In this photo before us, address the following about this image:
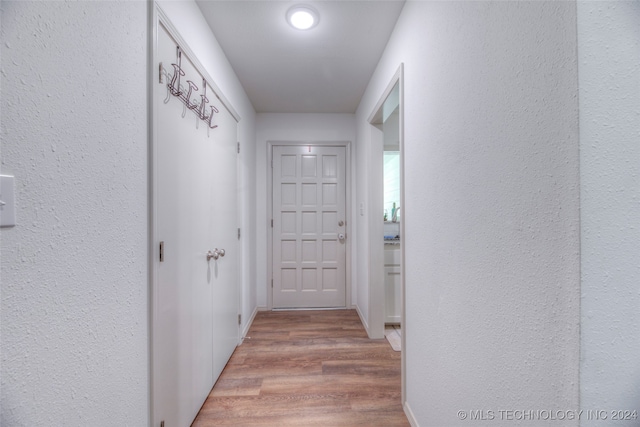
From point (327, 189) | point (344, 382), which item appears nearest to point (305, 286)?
point (327, 189)

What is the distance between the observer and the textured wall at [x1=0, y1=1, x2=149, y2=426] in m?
0.59

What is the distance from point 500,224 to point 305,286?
2762mm

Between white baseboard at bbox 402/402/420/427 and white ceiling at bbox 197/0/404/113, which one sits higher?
white ceiling at bbox 197/0/404/113

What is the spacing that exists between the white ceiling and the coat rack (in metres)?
0.48

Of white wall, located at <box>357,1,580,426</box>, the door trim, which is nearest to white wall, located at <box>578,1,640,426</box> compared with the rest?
white wall, located at <box>357,1,580,426</box>

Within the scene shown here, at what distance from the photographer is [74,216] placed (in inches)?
28.6

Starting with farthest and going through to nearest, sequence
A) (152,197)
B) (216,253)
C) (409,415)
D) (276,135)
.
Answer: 1. (276,135)
2. (216,253)
3. (409,415)
4. (152,197)

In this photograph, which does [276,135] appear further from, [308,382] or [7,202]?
[7,202]

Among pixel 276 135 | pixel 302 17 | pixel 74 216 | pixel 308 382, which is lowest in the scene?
pixel 308 382

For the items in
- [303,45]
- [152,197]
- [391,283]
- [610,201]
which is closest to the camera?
[610,201]

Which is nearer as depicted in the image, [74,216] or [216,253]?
[74,216]

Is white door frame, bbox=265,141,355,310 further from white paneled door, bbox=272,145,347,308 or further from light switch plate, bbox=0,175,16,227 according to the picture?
light switch plate, bbox=0,175,16,227

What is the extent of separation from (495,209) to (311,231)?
8.47 feet

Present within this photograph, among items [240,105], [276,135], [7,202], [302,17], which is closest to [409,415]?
[7,202]
